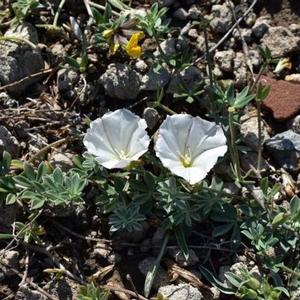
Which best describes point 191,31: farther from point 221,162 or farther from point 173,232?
Answer: point 173,232

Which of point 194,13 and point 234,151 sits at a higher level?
point 194,13

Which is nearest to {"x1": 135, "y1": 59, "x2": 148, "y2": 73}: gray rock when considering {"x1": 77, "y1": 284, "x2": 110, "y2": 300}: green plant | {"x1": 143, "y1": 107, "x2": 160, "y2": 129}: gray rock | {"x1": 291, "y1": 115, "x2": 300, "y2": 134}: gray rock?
{"x1": 143, "y1": 107, "x2": 160, "y2": 129}: gray rock

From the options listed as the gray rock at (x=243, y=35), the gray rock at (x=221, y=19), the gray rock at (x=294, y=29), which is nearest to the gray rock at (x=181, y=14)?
the gray rock at (x=221, y=19)

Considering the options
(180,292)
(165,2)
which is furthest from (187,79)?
(180,292)

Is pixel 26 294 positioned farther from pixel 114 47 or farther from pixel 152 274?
pixel 114 47

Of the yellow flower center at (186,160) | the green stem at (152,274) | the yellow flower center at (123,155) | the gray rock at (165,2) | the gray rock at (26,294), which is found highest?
the gray rock at (165,2)

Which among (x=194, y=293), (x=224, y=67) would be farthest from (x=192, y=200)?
(x=224, y=67)

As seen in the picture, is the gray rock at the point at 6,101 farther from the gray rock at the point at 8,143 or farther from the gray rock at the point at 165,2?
the gray rock at the point at 165,2
